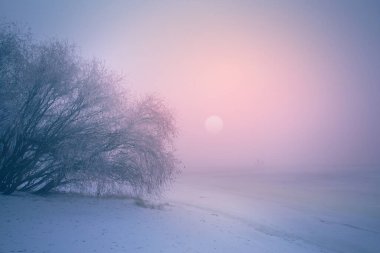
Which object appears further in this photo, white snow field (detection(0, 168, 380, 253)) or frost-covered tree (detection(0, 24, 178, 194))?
frost-covered tree (detection(0, 24, 178, 194))

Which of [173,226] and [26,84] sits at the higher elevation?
[26,84]

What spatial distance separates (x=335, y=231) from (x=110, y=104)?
2259 cm

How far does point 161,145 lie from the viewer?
26.8m

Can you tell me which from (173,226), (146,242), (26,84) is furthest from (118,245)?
(26,84)

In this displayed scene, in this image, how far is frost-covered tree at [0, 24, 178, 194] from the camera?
2156cm

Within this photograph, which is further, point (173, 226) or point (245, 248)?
point (173, 226)

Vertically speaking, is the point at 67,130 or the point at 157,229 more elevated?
the point at 67,130

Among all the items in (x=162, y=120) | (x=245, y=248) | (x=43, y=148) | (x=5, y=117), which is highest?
(x=162, y=120)

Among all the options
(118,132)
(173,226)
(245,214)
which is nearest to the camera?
(173,226)

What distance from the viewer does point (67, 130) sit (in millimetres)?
23281

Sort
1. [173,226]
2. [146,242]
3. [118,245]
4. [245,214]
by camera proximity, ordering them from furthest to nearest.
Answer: [245,214] → [173,226] → [146,242] → [118,245]

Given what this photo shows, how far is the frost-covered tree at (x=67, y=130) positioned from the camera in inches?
849

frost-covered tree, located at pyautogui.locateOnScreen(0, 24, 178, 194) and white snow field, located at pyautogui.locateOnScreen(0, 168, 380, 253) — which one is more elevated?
frost-covered tree, located at pyautogui.locateOnScreen(0, 24, 178, 194)

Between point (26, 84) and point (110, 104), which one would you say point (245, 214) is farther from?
point (26, 84)
